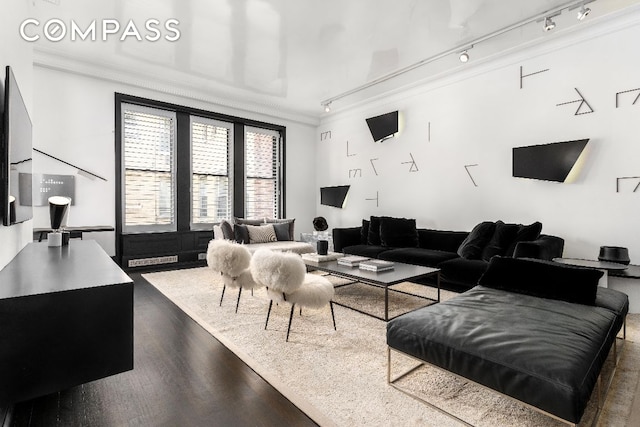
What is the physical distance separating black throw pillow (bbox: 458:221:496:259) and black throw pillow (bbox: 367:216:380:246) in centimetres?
146

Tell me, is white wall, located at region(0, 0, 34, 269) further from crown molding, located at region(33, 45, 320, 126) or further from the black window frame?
the black window frame

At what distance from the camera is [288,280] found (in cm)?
240

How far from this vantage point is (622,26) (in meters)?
3.47

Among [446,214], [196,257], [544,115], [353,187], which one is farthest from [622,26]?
[196,257]

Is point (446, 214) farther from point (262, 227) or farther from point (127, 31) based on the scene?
point (127, 31)

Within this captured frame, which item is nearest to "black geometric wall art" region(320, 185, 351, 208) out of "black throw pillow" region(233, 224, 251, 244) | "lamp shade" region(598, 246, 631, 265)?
"black throw pillow" region(233, 224, 251, 244)

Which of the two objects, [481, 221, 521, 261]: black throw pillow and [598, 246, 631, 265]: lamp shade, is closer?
[598, 246, 631, 265]: lamp shade

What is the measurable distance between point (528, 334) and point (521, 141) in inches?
135

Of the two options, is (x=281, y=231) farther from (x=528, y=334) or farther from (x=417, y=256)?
(x=528, y=334)

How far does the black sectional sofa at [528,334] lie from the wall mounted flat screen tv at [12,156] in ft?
7.36

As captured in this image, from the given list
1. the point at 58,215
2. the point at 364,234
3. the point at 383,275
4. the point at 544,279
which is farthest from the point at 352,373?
the point at 364,234

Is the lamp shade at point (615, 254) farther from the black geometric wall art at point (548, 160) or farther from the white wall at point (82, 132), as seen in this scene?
the white wall at point (82, 132)

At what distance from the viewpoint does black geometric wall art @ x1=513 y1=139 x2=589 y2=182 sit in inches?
147

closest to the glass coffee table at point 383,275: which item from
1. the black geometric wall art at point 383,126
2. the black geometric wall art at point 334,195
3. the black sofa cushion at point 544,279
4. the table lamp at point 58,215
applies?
the black sofa cushion at point 544,279
